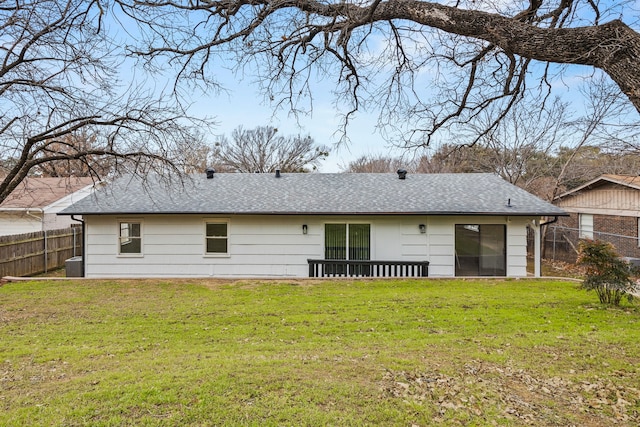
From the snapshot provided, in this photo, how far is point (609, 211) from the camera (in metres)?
14.5

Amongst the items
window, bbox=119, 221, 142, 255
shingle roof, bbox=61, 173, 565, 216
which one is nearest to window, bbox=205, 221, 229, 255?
shingle roof, bbox=61, 173, 565, 216

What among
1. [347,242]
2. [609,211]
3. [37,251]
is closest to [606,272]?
[347,242]

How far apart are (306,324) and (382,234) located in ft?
17.8

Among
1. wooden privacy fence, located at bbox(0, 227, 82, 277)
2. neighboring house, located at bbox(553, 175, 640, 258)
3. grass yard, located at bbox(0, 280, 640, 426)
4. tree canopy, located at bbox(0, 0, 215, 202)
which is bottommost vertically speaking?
grass yard, located at bbox(0, 280, 640, 426)

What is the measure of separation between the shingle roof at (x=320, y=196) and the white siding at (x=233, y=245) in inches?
15.7

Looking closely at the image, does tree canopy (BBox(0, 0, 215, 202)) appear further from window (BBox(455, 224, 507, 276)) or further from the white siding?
window (BBox(455, 224, 507, 276))

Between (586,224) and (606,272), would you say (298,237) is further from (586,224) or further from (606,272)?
(586,224)

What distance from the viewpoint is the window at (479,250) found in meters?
11.0

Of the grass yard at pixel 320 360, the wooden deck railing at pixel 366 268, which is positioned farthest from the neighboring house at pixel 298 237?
the grass yard at pixel 320 360

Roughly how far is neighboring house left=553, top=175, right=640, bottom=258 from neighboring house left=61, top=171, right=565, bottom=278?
14.2 feet

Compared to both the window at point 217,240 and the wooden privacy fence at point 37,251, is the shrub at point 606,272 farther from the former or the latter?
the wooden privacy fence at point 37,251

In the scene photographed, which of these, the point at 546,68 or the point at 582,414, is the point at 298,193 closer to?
the point at 546,68

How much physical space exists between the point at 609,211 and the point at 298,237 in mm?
13088

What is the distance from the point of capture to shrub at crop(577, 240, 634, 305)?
7.00m
